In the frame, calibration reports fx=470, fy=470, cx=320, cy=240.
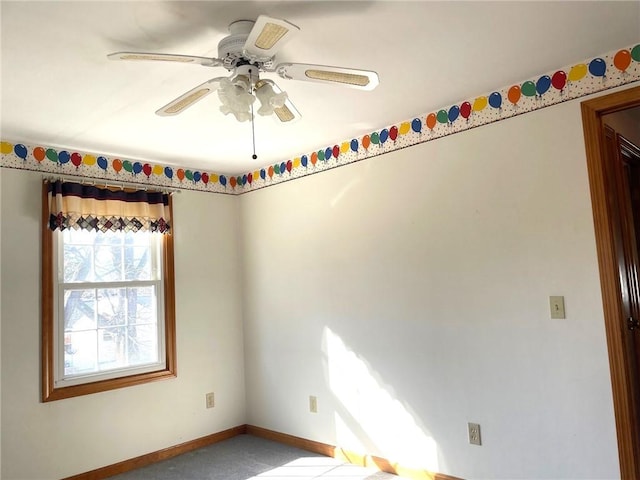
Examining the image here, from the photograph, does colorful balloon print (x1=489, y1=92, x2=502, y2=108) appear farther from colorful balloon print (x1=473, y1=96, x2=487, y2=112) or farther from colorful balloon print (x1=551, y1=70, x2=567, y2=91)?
colorful balloon print (x1=551, y1=70, x2=567, y2=91)

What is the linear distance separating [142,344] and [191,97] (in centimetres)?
226

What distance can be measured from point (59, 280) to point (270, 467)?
1.89 m

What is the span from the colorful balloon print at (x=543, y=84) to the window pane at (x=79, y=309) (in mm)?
3061

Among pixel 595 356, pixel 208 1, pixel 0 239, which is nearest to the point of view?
pixel 208 1

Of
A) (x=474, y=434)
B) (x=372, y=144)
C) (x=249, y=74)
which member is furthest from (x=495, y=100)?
(x=474, y=434)

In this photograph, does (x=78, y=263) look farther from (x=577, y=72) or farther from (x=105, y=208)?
(x=577, y=72)

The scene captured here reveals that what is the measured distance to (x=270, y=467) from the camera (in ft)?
10.5

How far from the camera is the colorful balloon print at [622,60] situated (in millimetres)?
2160

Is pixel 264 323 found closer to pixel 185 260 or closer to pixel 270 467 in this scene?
pixel 185 260

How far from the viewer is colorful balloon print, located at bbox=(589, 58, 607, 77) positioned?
2230 mm

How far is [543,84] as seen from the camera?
2.41 m

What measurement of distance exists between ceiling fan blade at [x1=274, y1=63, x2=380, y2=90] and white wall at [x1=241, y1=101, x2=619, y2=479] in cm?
116

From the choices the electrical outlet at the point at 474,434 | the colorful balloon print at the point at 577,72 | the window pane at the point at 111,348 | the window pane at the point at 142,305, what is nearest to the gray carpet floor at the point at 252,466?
the electrical outlet at the point at 474,434

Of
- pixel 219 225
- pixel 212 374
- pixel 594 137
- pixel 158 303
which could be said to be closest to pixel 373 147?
pixel 594 137
